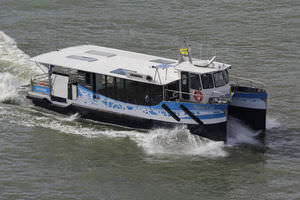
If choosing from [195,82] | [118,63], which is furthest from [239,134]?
[118,63]

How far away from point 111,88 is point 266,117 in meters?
7.27

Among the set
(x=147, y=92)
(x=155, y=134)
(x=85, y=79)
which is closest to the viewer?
(x=147, y=92)

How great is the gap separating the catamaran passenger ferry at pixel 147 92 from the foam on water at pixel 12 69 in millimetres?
2495

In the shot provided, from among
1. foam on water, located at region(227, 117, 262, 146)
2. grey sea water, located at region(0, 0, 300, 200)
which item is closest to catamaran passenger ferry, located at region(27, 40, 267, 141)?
foam on water, located at region(227, 117, 262, 146)

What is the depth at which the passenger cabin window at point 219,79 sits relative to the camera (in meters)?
22.3

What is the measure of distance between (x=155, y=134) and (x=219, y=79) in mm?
3485

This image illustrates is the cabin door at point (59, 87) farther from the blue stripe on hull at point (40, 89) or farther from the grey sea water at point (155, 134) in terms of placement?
the grey sea water at point (155, 134)

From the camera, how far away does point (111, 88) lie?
23516mm

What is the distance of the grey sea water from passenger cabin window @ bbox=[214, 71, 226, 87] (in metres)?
2.13

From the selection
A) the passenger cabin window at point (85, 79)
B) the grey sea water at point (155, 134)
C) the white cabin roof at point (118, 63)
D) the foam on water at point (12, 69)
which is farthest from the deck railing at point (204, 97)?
the foam on water at point (12, 69)

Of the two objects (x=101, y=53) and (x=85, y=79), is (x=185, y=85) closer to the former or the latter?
(x=85, y=79)

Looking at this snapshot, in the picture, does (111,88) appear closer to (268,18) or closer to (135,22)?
(135,22)

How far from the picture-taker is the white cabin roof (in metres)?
22.5

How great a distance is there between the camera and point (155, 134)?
2294cm
